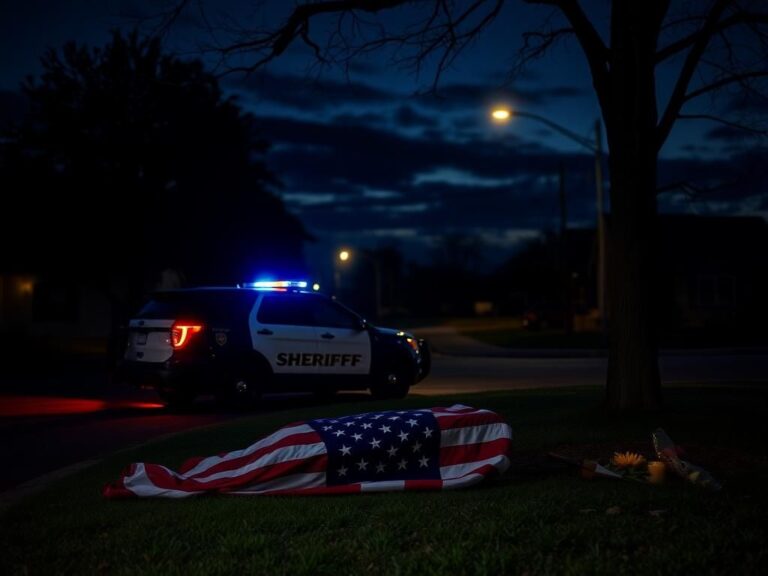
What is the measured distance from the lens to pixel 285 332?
15.5 metres

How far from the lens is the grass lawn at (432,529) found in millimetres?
4945

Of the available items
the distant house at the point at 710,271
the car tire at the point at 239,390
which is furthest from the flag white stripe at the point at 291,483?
the distant house at the point at 710,271

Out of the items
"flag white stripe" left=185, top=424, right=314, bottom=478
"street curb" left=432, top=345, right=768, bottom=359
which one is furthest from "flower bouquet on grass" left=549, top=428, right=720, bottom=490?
"street curb" left=432, top=345, right=768, bottom=359

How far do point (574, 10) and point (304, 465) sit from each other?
21.8 ft

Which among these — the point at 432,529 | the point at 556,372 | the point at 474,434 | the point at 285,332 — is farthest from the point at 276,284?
the point at 432,529

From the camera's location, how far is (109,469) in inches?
351

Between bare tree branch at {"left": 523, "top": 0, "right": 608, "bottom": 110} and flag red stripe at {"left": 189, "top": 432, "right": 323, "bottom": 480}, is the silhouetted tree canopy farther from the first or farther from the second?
flag red stripe at {"left": 189, "top": 432, "right": 323, "bottom": 480}

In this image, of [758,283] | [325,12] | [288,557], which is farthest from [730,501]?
[758,283]

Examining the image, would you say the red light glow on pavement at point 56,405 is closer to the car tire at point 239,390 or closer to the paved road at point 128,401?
the paved road at point 128,401

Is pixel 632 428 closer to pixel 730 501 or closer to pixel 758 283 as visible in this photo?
pixel 730 501

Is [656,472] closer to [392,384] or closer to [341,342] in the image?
[341,342]

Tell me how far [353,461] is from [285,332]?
8.51 metres

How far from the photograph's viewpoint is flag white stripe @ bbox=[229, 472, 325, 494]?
707 centimetres

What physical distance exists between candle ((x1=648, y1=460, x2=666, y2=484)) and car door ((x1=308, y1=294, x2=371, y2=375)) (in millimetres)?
9292
